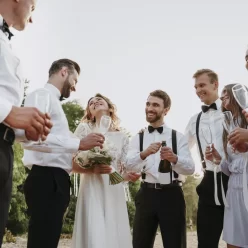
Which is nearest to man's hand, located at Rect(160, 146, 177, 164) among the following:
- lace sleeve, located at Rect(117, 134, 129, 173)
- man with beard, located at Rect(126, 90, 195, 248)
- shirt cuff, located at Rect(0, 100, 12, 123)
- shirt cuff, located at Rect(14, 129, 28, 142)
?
man with beard, located at Rect(126, 90, 195, 248)

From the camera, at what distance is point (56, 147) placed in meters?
3.61

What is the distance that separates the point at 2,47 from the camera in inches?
90.4

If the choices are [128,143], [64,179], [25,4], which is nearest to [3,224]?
[25,4]

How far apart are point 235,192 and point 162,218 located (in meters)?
1.11

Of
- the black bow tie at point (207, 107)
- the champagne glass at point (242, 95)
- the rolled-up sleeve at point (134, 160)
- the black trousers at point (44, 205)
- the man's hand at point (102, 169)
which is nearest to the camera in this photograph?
the champagne glass at point (242, 95)

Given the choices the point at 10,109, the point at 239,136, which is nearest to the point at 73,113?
the point at 239,136

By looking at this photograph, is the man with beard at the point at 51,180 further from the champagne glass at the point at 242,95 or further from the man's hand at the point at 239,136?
the champagne glass at the point at 242,95

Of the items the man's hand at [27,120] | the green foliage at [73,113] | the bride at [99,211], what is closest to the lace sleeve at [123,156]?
the bride at [99,211]

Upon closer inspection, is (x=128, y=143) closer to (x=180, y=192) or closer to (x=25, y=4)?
(x=180, y=192)

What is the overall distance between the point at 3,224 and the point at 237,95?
2.40m

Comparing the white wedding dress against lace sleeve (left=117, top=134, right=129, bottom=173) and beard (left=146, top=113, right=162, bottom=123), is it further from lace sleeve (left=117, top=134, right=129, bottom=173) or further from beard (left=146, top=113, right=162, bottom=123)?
beard (left=146, top=113, right=162, bottom=123)

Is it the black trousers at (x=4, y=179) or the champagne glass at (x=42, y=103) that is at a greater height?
the champagne glass at (x=42, y=103)

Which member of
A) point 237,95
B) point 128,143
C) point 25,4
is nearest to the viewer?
point 25,4

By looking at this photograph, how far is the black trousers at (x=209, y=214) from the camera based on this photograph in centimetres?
461
